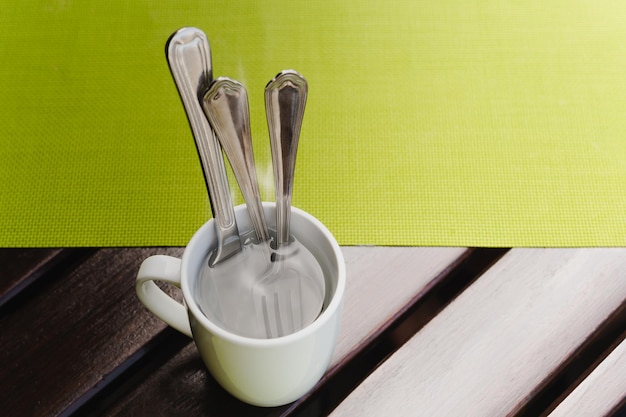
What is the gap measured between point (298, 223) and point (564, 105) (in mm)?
315

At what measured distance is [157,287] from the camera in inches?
16.1

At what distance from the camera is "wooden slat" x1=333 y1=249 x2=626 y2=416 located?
0.43 m

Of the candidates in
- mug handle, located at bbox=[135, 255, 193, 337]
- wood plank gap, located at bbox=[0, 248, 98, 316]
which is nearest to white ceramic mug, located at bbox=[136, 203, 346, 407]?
mug handle, located at bbox=[135, 255, 193, 337]

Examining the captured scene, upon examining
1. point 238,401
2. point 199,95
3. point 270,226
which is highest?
point 199,95

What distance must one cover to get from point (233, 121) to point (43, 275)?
0.24 meters

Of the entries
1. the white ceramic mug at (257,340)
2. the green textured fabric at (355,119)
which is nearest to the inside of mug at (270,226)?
the white ceramic mug at (257,340)

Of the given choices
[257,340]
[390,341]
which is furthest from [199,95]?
[390,341]

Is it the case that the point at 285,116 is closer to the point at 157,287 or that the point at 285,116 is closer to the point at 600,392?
the point at 157,287

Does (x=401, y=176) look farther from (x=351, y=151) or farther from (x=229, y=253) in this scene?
(x=229, y=253)

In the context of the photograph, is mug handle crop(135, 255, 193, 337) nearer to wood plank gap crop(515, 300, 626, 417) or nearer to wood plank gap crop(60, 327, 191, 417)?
wood plank gap crop(60, 327, 191, 417)

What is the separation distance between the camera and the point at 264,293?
1.26 ft

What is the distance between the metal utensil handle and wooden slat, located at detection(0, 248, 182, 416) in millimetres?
161

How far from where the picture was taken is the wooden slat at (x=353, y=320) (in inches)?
16.9

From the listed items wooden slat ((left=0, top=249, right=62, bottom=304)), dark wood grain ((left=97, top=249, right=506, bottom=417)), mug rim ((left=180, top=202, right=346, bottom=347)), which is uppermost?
mug rim ((left=180, top=202, right=346, bottom=347))
